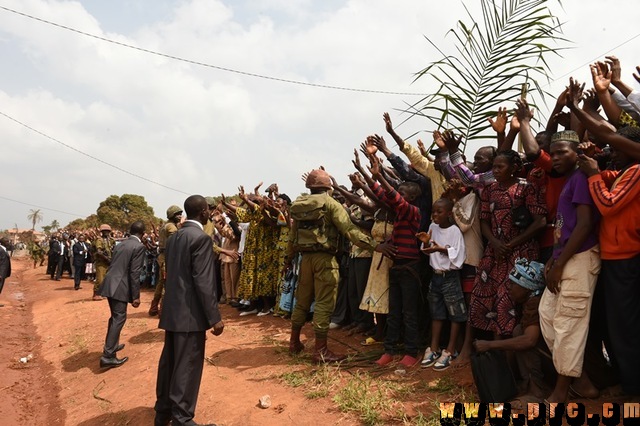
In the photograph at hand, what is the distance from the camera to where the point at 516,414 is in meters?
3.73

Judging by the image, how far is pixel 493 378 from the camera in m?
3.95

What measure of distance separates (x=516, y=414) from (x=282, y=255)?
17.4ft

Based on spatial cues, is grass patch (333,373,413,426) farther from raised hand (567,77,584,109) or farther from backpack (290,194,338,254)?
raised hand (567,77,584,109)

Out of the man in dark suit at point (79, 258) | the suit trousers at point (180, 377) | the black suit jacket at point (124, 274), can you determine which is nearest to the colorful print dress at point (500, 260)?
the suit trousers at point (180, 377)

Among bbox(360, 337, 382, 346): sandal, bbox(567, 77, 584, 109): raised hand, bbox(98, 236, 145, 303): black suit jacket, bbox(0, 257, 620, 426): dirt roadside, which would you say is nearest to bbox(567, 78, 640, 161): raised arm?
bbox(567, 77, 584, 109): raised hand

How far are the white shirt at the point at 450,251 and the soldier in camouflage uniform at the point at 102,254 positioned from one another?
10.3 metres

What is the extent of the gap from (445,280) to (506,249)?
36.2 inches

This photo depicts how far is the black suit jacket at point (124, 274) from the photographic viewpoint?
278 inches

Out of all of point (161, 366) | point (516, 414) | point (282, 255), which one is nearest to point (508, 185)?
point (516, 414)

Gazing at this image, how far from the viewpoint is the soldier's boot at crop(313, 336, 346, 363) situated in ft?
18.1

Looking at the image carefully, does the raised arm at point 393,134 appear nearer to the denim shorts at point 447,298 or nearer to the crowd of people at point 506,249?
the crowd of people at point 506,249

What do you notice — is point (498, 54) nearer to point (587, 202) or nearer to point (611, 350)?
point (587, 202)

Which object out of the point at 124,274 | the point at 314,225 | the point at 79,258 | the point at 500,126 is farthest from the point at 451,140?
the point at 79,258

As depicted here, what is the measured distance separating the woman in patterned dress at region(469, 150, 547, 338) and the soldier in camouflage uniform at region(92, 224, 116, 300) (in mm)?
10853
